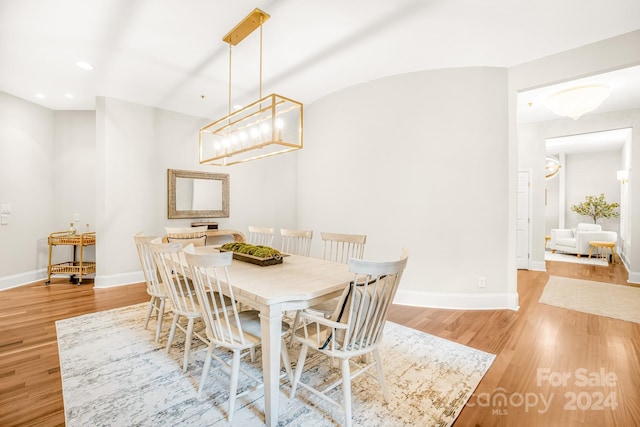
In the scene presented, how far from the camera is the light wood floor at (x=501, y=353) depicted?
174 centimetres

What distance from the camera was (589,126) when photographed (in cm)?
531

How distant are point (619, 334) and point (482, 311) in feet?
3.80

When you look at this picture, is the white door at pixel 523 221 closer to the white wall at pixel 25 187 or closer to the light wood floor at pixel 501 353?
the light wood floor at pixel 501 353

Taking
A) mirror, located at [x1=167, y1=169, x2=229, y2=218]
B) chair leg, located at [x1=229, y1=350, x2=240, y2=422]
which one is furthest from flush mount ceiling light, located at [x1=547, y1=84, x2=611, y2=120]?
mirror, located at [x1=167, y1=169, x2=229, y2=218]

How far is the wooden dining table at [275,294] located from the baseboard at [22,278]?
432 centimetres

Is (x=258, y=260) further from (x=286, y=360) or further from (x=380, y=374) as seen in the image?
(x=380, y=374)

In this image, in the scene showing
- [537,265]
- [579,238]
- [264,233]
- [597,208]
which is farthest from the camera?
[597,208]

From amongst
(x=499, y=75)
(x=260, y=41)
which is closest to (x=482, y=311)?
(x=499, y=75)

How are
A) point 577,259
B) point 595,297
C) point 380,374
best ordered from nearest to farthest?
point 380,374, point 595,297, point 577,259

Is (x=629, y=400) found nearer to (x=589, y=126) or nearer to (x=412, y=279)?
(x=412, y=279)

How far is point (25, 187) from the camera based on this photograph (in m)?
4.43

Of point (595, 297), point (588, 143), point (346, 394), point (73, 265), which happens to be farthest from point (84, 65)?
point (588, 143)

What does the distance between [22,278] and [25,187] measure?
138 cm

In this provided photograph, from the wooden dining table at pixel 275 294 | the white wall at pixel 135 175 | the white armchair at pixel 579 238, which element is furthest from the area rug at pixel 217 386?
the white armchair at pixel 579 238
